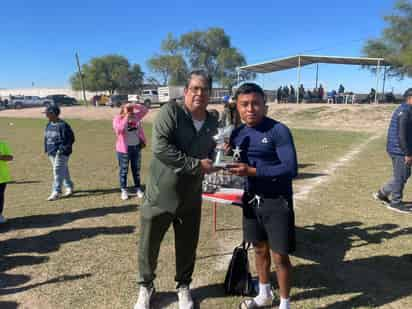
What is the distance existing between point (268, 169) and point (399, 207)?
14.3ft

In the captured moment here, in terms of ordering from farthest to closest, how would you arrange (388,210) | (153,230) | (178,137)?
1. (388,210)
2. (153,230)
3. (178,137)

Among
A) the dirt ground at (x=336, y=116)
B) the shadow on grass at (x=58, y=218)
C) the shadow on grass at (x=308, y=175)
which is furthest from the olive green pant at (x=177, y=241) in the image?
the dirt ground at (x=336, y=116)

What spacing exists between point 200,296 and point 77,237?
220 cm

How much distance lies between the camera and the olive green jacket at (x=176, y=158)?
8.40ft

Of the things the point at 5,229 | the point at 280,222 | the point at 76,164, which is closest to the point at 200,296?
the point at 280,222

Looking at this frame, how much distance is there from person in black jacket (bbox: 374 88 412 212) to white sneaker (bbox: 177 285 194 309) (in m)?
4.30

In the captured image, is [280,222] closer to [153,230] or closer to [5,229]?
[153,230]

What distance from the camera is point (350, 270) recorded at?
→ 3816 mm

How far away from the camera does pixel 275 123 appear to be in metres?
2.71

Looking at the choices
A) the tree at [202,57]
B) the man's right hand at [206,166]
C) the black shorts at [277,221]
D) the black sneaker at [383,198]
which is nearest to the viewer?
the man's right hand at [206,166]

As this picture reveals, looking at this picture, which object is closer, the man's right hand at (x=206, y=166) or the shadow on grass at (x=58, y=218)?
the man's right hand at (x=206, y=166)

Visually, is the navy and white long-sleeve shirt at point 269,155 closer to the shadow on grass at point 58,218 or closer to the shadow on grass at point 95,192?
the shadow on grass at point 58,218

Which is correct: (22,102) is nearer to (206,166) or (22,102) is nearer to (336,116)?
(336,116)

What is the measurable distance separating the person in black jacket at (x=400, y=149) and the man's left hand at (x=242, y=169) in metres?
3.94
